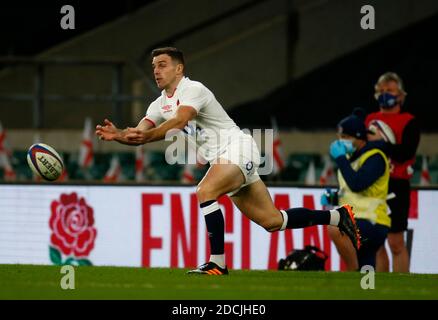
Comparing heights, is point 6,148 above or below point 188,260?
above

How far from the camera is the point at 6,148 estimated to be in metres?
20.5

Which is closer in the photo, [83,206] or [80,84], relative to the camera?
[83,206]

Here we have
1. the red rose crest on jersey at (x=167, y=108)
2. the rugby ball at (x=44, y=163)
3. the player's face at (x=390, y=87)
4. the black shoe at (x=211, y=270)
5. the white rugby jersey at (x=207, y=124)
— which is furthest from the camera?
the player's face at (x=390, y=87)

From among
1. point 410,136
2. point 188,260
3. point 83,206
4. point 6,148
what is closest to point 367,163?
point 410,136

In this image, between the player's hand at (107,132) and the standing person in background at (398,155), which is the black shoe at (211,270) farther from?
the standing person in background at (398,155)

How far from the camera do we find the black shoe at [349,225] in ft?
40.1

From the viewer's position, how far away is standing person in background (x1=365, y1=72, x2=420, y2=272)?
45.4 feet

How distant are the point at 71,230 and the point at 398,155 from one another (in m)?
3.90

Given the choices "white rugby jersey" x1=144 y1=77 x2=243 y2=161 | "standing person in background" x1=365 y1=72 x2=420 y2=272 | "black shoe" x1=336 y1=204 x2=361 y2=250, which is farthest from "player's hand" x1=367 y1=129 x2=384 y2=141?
"white rugby jersey" x1=144 y1=77 x2=243 y2=161

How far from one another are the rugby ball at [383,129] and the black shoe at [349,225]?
1.58 m

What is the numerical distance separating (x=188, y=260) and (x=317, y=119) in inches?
287

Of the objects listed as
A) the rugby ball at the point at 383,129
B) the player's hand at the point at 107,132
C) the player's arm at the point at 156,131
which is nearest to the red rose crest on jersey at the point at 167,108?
the player's arm at the point at 156,131
